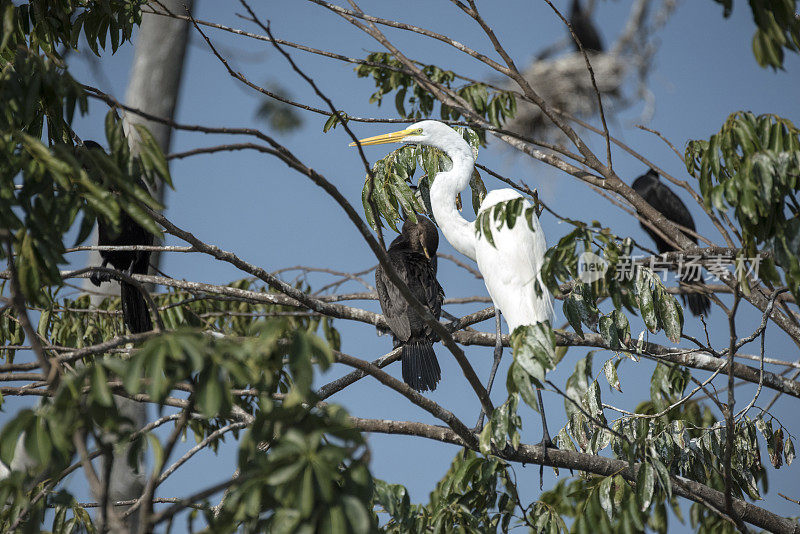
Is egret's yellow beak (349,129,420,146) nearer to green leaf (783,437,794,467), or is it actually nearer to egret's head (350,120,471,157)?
egret's head (350,120,471,157)

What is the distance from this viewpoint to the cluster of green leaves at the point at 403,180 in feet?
11.4

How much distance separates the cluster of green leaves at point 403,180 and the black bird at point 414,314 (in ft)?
1.08

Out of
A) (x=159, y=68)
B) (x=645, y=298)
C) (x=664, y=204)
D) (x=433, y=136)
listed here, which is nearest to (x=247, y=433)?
(x=645, y=298)

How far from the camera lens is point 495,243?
356 centimetres

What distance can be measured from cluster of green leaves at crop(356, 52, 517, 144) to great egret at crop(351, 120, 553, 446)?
20 cm

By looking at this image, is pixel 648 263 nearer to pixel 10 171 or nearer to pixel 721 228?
pixel 721 228

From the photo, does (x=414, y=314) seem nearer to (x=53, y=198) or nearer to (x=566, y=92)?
(x=566, y=92)

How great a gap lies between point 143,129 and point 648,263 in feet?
6.82

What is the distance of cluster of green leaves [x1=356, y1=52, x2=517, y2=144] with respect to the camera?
388 cm

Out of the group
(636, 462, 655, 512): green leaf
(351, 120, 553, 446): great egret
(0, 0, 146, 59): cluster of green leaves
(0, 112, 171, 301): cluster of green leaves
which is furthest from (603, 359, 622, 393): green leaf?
(0, 0, 146, 59): cluster of green leaves

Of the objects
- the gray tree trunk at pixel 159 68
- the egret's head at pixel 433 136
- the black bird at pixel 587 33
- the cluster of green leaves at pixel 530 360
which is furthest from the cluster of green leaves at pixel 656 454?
the gray tree trunk at pixel 159 68

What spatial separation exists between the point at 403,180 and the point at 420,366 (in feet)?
2.95

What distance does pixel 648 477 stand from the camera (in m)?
2.37

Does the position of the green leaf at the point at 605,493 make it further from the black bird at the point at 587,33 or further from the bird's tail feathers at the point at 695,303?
the bird's tail feathers at the point at 695,303
